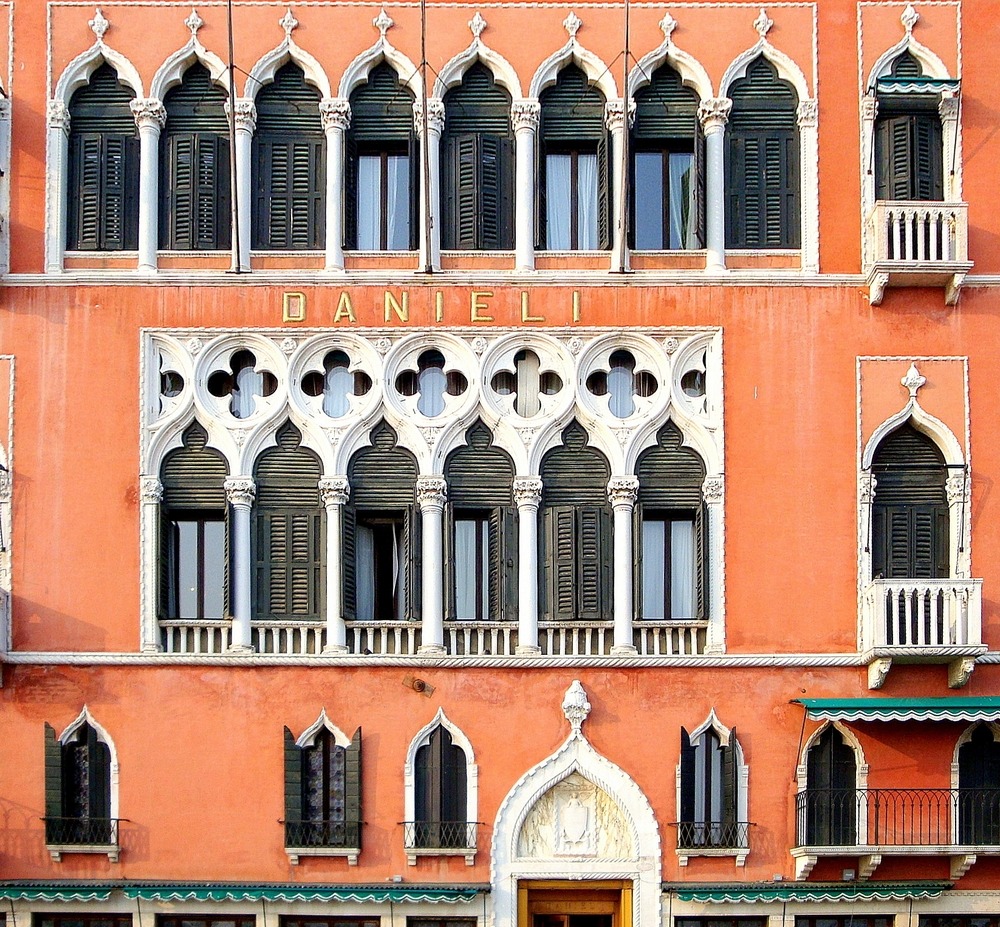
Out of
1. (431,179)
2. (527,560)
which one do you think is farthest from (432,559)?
(431,179)

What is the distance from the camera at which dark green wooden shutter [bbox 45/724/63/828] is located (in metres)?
Answer: 26.5

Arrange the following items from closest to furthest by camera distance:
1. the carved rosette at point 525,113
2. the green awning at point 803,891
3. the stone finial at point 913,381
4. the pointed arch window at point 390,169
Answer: the green awning at point 803,891
the stone finial at point 913,381
the carved rosette at point 525,113
the pointed arch window at point 390,169

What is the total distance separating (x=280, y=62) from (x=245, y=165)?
5.07ft

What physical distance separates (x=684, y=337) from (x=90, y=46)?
914cm

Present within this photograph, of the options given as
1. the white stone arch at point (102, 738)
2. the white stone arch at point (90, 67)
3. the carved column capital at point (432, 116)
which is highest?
the white stone arch at point (90, 67)

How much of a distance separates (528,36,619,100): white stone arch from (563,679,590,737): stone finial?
26.8ft

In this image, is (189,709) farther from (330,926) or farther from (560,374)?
(560,374)

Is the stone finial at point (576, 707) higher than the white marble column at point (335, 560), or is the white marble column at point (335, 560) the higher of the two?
the white marble column at point (335, 560)

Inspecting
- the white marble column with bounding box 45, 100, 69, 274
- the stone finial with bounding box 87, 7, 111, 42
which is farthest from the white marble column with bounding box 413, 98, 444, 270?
the white marble column with bounding box 45, 100, 69, 274

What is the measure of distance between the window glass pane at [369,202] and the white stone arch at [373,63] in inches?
39.8

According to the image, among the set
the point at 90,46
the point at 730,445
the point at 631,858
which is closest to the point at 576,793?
the point at 631,858

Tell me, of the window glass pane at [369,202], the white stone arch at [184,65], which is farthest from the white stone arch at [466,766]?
the white stone arch at [184,65]

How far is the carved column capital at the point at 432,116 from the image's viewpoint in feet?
91.1

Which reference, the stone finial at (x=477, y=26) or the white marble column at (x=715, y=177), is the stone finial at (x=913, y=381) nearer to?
the white marble column at (x=715, y=177)
